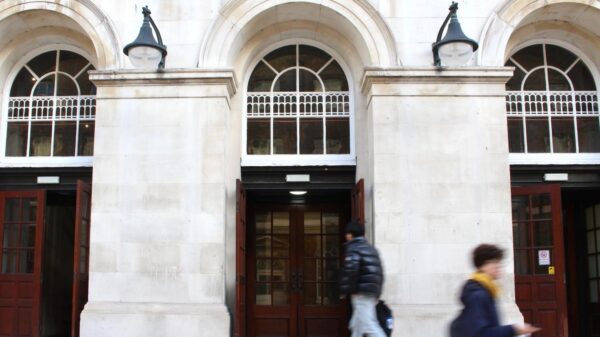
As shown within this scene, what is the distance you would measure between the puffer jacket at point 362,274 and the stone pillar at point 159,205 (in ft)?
11.2

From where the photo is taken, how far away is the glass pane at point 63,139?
37.6 feet

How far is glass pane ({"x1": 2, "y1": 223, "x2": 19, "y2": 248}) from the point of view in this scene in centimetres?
1113

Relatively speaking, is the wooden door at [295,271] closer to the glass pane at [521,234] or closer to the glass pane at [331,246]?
the glass pane at [331,246]

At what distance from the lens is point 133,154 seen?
1010 centimetres

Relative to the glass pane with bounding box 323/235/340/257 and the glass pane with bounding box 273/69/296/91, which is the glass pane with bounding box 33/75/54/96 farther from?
the glass pane with bounding box 323/235/340/257

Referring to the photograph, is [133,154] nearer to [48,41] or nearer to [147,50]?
[147,50]

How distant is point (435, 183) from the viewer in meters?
9.88

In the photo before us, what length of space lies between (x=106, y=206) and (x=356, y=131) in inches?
167

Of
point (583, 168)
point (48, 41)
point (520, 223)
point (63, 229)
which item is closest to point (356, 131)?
point (520, 223)

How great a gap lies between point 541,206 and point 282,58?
199 inches

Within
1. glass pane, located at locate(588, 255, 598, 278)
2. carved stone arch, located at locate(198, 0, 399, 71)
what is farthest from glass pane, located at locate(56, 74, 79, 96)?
glass pane, located at locate(588, 255, 598, 278)

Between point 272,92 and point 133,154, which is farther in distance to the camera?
point 272,92

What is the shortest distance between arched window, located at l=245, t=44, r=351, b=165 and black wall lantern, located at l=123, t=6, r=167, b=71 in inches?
72.6

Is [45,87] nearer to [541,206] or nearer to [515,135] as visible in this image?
[515,135]
